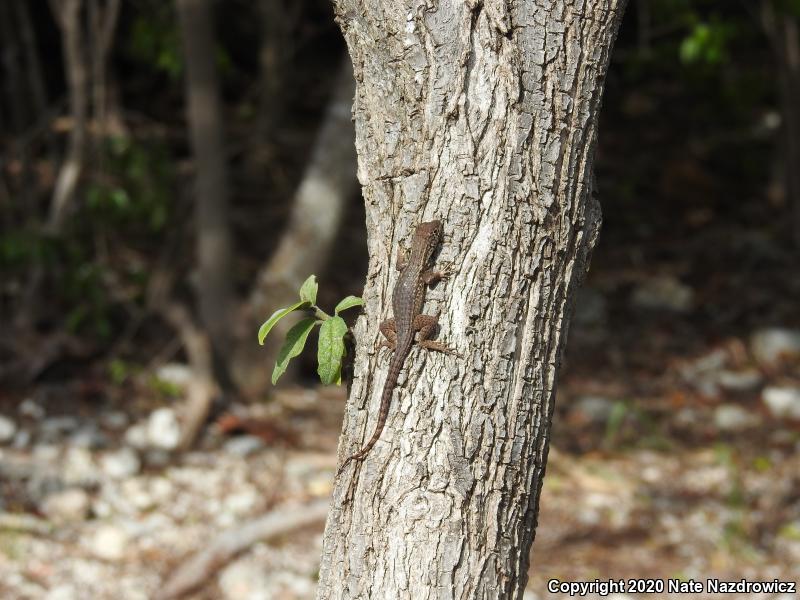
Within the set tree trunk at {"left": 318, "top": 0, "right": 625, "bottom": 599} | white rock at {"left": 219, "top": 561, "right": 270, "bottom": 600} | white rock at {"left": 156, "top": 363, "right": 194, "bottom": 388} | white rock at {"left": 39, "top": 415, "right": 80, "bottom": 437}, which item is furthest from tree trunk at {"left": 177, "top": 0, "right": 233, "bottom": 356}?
tree trunk at {"left": 318, "top": 0, "right": 625, "bottom": 599}

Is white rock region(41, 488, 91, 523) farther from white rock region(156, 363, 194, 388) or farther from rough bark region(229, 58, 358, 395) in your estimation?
rough bark region(229, 58, 358, 395)

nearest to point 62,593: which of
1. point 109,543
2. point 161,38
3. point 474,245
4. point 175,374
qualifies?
point 109,543

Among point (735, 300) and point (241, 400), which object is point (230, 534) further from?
point (735, 300)

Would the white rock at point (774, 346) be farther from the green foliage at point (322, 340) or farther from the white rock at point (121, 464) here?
the green foliage at point (322, 340)

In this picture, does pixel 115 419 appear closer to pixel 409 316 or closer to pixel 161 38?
pixel 161 38

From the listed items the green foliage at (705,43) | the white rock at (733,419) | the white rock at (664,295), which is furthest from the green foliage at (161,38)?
the white rock at (733,419)

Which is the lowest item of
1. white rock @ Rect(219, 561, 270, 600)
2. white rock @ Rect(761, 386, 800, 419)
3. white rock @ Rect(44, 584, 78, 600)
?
white rock @ Rect(44, 584, 78, 600)

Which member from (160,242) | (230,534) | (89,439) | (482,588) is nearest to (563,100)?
(482,588)
